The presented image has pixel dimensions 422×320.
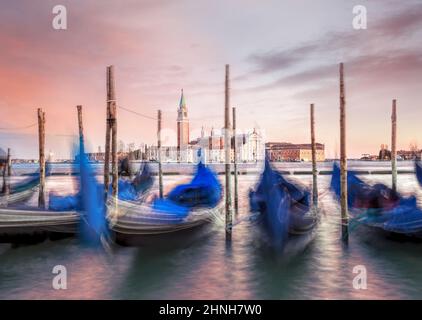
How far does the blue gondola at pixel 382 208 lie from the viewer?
912 centimetres

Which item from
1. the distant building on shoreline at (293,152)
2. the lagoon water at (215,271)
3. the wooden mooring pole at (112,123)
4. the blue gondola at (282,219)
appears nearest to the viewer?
the lagoon water at (215,271)

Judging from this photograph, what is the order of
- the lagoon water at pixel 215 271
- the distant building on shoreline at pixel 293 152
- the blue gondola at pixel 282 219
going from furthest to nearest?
the distant building on shoreline at pixel 293 152 → the blue gondola at pixel 282 219 → the lagoon water at pixel 215 271

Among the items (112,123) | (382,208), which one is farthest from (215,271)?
(382,208)

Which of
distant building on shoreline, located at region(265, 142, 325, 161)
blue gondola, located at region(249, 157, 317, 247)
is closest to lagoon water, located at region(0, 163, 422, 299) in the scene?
blue gondola, located at region(249, 157, 317, 247)

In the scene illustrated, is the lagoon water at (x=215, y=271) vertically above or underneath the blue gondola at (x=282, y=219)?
underneath

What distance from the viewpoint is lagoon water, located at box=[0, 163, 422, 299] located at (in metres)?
6.82

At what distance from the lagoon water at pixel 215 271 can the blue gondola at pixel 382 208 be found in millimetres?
322

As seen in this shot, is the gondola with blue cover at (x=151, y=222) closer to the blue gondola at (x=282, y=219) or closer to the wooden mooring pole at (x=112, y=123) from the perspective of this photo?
the wooden mooring pole at (x=112, y=123)

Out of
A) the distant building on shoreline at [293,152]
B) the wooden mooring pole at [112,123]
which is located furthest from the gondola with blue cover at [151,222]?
the distant building on shoreline at [293,152]

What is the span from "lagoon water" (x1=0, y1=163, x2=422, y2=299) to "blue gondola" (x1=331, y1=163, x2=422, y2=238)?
32cm

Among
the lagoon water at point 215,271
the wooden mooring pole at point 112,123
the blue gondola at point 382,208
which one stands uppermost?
the wooden mooring pole at point 112,123

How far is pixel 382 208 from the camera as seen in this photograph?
12469mm

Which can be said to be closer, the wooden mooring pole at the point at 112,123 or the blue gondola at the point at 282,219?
the blue gondola at the point at 282,219
